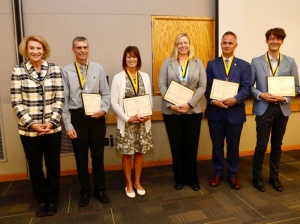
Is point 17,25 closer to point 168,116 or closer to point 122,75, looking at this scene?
point 122,75

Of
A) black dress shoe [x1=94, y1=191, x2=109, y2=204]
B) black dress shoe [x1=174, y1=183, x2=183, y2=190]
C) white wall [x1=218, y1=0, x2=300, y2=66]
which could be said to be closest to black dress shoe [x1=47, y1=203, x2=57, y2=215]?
black dress shoe [x1=94, y1=191, x2=109, y2=204]

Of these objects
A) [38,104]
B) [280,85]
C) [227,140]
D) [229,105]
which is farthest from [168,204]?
[280,85]

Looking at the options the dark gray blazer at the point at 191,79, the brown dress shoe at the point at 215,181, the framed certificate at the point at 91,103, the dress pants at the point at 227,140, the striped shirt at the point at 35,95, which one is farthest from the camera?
the brown dress shoe at the point at 215,181

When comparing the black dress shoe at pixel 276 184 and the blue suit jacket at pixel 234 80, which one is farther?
the black dress shoe at pixel 276 184

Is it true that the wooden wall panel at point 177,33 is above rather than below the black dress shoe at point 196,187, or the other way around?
above

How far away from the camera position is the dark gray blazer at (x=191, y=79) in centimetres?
264

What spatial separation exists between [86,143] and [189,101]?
3.62 ft

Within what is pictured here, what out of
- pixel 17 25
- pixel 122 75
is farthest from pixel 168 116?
pixel 17 25

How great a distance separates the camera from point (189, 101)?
2.61 m

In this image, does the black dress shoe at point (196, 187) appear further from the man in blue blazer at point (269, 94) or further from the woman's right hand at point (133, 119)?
the woman's right hand at point (133, 119)

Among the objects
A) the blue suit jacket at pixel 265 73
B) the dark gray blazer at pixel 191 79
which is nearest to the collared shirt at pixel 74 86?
the dark gray blazer at pixel 191 79

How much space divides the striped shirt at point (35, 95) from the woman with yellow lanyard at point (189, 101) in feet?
3.45

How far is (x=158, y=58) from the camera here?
3527 mm

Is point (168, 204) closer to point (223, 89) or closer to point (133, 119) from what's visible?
point (133, 119)
